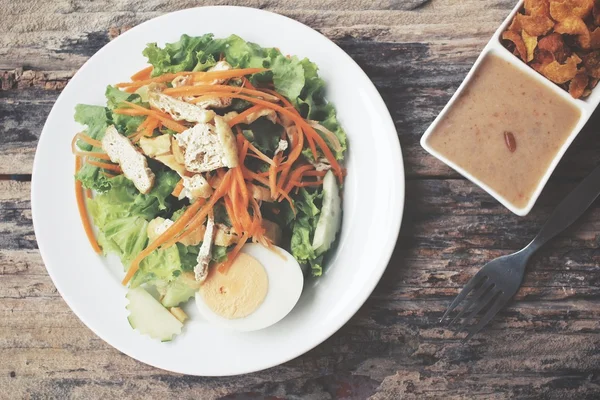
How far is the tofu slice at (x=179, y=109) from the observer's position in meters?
1.81

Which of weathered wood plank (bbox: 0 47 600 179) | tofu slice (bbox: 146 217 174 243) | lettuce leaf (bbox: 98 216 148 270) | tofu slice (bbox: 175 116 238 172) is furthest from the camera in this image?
weathered wood plank (bbox: 0 47 600 179)

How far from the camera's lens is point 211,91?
183cm

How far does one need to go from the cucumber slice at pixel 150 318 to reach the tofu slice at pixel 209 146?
1.72ft

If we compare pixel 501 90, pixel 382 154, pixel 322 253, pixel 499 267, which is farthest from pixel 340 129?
pixel 499 267

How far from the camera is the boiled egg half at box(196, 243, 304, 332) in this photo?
1920 mm

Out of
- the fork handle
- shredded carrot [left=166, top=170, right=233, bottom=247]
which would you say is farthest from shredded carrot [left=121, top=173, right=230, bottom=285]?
the fork handle

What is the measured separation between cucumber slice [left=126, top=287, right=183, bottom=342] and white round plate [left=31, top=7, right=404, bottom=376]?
0.13 feet

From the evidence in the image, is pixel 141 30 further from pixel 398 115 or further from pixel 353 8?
pixel 398 115

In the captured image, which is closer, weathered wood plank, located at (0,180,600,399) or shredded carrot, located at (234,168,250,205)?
shredded carrot, located at (234,168,250,205)

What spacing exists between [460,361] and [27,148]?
6.19 feet

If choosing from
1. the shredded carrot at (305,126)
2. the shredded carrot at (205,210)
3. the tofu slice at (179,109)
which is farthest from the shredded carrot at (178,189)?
the shredded carrot at (305,126)

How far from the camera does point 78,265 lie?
206 centimetres

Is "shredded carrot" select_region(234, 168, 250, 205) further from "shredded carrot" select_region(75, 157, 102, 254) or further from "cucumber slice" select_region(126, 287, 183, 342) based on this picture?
"shredded carrot" select_region(75, 157, 102, 254)

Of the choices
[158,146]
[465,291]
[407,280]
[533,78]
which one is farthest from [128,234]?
[533,78]
